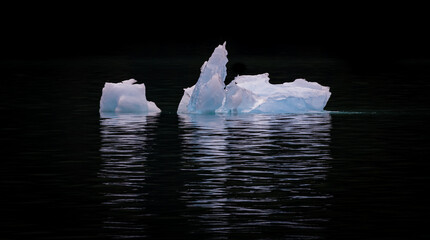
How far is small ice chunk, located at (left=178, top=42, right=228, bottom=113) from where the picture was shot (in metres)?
41.5

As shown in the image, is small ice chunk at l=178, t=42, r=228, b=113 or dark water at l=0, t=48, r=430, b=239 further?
small ice chunk at l=178, t=42, r=228, b=113

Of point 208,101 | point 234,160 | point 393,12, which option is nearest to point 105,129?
point 208,101

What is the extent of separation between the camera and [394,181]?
2738 cm

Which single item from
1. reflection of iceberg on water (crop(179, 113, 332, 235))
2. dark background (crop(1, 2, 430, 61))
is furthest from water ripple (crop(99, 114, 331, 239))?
dark background (crop(1, 2, 430, 61))

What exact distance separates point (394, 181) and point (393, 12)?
154450mm

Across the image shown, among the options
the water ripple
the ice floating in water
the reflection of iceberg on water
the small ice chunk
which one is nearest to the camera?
the water ripple

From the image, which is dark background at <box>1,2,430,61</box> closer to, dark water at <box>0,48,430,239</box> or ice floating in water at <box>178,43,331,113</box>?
ice floating in water at <box>178,43,331,113</box>

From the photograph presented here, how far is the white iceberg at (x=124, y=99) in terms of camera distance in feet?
Answer: 141

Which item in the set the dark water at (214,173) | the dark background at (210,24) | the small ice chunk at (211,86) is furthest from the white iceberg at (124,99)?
the dark background at (210,24)

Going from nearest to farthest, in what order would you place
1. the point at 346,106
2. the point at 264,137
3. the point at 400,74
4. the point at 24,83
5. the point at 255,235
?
the point at 255,235
the point at 264,137
the point at 346,106
the point at 24,83
the point at 400,74

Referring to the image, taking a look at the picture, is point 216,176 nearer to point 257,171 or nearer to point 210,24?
point 257,171

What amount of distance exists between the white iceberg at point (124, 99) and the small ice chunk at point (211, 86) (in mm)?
1732

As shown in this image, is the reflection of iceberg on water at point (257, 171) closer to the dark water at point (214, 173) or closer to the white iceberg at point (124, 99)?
the dark water at point (214, 173)

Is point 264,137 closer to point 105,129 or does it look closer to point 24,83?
point 105,129
